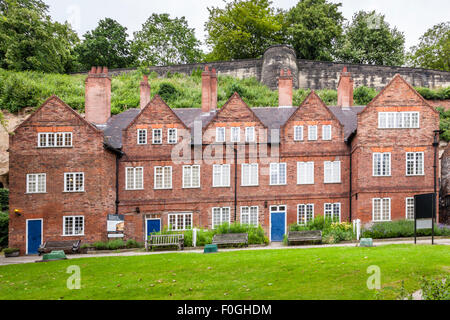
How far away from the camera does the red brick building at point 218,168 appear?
34500mm

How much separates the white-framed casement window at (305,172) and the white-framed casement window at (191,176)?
7122mm

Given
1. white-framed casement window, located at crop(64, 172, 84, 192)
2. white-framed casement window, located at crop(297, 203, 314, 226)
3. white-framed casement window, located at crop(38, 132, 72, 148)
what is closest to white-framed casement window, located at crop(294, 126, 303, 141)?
white-framed casement window, located at crop(297, 203, 314, 226)

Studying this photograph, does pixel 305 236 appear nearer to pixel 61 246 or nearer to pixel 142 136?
pixel 142 136

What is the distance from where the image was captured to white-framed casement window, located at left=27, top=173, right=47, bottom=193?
34750mm

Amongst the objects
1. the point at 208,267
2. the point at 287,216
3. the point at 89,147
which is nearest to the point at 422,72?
the point at 287,216

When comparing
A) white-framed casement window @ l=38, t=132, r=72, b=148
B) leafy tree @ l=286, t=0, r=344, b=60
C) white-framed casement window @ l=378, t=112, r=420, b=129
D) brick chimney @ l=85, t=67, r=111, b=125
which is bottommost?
white-framed casement window @ l=38, t=132, r=72, b=148

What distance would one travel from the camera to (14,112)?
49.2 m

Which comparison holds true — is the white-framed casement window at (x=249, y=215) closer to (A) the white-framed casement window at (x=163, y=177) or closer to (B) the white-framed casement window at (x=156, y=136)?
(A) the white-framed casement window at (x=163, y=177)

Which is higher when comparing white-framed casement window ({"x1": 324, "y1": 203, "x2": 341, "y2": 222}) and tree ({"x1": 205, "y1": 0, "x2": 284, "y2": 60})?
tree ({"x1": 205, "y1": 0, "x2": 284, "y2": 60})

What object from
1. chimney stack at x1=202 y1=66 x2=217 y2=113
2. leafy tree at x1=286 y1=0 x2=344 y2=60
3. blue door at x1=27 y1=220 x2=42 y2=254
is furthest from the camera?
leafy tree at x1=286 y1=0 x2=344 y2=60

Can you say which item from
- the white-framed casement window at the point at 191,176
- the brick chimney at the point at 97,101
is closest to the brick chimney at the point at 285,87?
the white-framed casement window at the point at 191,176

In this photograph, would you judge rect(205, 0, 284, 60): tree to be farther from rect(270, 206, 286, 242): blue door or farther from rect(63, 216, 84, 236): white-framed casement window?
rect(63, 216, 84, 236): white-framed casement window

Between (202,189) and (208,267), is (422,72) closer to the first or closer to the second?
(202,189)

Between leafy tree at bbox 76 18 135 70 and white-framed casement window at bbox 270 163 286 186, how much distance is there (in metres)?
42.2
